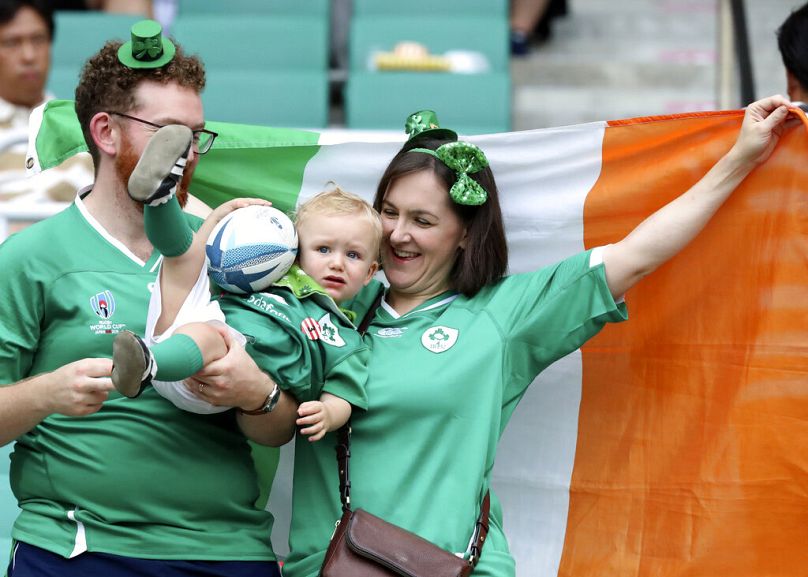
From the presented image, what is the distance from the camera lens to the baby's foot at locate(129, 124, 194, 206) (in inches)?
92.7

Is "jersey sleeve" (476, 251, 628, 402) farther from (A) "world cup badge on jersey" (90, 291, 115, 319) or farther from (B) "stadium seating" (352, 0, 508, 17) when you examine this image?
(B) "stadium seating" (352, 0, 508, 17)

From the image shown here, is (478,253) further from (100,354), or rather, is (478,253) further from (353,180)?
(100,354)

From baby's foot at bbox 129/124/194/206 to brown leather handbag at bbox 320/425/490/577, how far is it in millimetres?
823

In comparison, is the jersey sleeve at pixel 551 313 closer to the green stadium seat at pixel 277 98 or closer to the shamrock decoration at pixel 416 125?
the shamrock decoration at pixel 416 125

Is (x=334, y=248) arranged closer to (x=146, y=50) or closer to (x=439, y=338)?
(x=439, y=338)

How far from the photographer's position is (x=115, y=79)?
281cm

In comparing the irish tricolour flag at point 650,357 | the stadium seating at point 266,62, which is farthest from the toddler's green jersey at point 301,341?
the stadium seating at point 266,62

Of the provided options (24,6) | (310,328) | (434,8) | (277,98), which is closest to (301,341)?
(310,328)

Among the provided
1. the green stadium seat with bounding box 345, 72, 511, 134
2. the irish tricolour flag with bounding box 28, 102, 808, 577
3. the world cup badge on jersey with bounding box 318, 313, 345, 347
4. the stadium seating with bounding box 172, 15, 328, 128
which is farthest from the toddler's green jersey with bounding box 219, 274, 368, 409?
the stadium seating with bounding box 172, 15, 328, 128

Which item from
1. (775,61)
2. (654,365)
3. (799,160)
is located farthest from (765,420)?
(775,61)

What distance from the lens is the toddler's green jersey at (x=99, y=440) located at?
8.83ft

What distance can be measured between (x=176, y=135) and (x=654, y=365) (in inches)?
55.5

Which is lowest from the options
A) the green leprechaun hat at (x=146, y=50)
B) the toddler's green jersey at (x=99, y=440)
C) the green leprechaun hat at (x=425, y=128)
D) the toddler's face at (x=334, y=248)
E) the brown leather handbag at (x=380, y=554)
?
the brown leather handbag at (x=380, y=554)

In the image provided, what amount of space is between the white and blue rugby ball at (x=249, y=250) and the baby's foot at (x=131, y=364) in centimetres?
39
